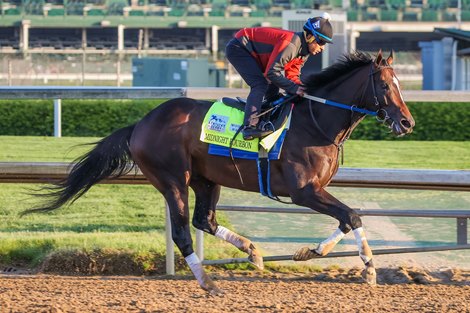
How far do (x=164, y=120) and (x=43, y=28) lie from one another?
3434 cm

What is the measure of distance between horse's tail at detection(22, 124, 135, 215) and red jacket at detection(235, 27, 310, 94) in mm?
1007

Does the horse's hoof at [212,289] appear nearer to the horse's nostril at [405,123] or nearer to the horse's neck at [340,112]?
the horse's neck at [340,112]

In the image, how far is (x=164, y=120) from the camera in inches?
242

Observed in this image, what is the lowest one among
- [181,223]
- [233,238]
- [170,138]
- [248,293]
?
[248,293]

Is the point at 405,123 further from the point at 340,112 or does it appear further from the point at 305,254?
the point at 305,254

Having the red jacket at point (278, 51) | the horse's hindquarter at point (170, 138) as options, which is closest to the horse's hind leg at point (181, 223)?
the horse's hindquarter at point (170, 138)

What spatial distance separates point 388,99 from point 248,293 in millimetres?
1458

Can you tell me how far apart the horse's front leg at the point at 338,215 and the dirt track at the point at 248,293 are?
8.1 inches

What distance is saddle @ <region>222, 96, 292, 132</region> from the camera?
5.89 meters

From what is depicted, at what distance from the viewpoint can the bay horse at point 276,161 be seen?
575 cm

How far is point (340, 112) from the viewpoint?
235 inches

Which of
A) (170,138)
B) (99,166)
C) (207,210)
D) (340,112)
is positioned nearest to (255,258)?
(207,210)

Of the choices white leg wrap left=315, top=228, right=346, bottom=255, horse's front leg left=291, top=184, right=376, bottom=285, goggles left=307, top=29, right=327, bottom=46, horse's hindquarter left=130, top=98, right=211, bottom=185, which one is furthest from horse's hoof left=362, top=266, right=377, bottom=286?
goggles left=307, top=29, right=327, bottom=46

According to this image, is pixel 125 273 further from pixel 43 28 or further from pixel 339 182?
pixel 43 28
